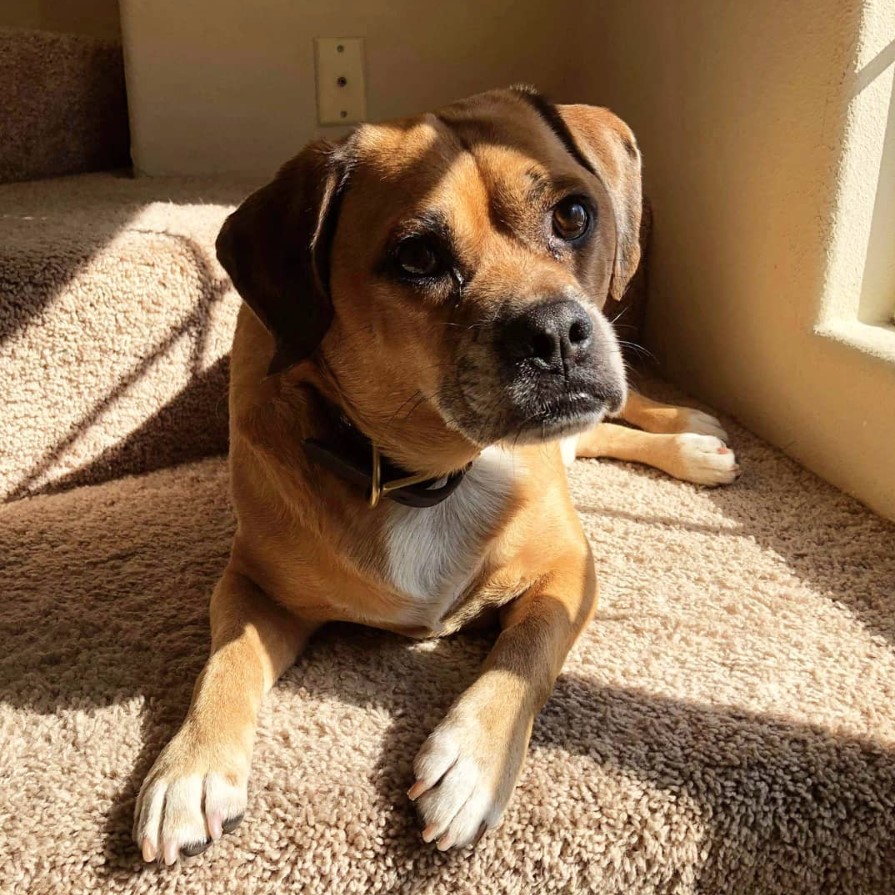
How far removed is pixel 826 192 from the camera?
1.58 metres

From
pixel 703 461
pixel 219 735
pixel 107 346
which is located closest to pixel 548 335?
pixel 219 735

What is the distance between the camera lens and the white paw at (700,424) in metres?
1.85

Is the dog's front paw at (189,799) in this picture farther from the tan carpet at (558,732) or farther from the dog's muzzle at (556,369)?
the dog's muzzle at (556,369)

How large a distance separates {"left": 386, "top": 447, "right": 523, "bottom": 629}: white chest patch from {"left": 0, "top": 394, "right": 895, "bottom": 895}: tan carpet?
0.09 meters

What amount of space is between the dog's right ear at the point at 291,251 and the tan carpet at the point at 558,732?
483 millimetres

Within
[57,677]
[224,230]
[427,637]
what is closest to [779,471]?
[427,637]

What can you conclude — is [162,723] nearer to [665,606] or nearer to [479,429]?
[479,429]

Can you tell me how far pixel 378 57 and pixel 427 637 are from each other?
1.97 m

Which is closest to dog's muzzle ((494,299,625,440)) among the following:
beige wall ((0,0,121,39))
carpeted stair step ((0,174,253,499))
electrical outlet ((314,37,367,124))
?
carpeted stair step ((0,174,253,499))

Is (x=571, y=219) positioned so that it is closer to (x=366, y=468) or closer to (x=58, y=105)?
(x=366, y=468)

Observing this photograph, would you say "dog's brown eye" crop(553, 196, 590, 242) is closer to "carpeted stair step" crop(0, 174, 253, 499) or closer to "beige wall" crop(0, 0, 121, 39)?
"carpeted stair step" crop(0, 174, 253, 499)

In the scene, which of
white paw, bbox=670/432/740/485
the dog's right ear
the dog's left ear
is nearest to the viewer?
the dog's right ear

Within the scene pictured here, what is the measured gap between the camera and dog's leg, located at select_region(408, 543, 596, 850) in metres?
0.93

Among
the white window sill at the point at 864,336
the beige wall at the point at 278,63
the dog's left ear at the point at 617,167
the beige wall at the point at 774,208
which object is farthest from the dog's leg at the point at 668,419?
the beige wall at the point at 278,63
